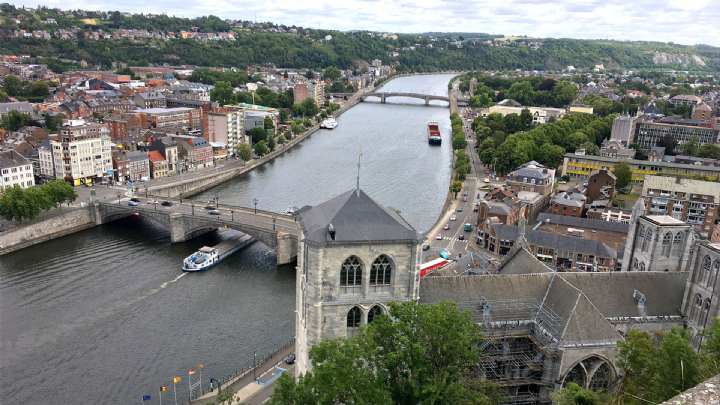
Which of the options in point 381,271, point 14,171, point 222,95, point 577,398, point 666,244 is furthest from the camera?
point 222,95

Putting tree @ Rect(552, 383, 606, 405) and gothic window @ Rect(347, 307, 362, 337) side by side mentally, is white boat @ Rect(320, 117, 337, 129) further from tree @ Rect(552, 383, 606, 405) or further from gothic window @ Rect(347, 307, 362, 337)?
tree @ Rect(552, 383, 606, 405)

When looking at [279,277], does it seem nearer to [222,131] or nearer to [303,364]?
[303,364]

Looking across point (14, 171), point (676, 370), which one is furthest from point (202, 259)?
point (676, 370)

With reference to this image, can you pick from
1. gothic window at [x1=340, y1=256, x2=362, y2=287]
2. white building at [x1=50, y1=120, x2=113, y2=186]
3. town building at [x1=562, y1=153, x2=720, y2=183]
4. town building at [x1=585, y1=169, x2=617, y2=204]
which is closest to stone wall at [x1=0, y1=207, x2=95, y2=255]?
white building at [x1=50, y1=120, x2=113, y2=186]

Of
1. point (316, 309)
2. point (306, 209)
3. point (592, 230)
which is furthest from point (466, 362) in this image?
point (592, 230)

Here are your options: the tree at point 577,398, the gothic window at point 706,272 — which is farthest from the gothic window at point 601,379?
the gothic window at point 706,272

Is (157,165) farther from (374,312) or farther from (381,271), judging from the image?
(381,271)

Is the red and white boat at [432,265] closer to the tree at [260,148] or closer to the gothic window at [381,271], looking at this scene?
the gothic window at [381,271]
